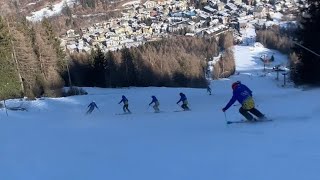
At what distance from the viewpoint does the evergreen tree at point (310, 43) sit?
2892cm

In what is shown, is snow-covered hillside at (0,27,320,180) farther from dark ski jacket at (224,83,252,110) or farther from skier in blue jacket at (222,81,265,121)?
dark ski jacket at (224,83,252,110)

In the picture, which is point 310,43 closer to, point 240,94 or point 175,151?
point 240,94

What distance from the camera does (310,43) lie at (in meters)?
29.2

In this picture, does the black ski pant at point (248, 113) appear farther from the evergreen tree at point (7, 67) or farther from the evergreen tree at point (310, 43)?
the evergreen tree at point (7, 67)

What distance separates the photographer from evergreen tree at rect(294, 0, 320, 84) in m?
28.9

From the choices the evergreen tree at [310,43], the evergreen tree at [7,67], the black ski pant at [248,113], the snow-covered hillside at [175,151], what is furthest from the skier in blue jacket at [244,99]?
the evergreen tree at [7,67]

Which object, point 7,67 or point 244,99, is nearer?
point 244,99

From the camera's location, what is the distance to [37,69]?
163 feet

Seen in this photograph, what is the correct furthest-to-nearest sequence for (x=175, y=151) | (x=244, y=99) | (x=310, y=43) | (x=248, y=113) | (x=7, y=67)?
1. (x=7, y=67)
2. (x=310, y=43)
3. (x=248, y=113)
4. (x=244, y=99)
5. (x=175, y=151)

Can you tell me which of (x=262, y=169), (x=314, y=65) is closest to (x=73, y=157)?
(x=262, y=169)

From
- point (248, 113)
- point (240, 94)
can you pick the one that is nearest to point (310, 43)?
point (248, 113)

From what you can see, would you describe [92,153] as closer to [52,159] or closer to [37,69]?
[52,159]

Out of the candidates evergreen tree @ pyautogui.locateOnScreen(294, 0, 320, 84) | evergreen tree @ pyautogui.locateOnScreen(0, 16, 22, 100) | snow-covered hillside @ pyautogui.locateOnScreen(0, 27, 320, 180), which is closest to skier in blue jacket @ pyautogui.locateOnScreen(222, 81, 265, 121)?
snow-covered hillside @ pyautogui.locateOnScreen(0, 27, 320, 180)

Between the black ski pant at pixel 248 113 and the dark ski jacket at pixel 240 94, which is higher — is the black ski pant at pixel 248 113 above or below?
below
